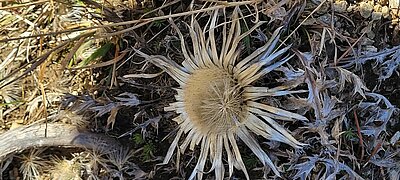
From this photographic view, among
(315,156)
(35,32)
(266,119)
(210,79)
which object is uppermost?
(35,32)

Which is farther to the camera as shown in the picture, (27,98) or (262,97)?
(27,98)

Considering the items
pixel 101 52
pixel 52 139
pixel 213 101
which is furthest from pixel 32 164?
pixel 213 101

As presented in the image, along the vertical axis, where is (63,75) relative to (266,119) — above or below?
above

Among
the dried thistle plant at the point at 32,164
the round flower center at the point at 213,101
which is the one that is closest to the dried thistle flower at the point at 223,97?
the round flower center at the point at 213,101

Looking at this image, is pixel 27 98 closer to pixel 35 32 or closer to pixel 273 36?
pixel 35 32

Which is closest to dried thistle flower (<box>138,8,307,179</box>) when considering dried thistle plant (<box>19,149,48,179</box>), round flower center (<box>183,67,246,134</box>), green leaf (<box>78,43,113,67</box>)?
round flower center (<box>183,67,246,134</box>)

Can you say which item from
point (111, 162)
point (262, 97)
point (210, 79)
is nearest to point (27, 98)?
point (111, 162)

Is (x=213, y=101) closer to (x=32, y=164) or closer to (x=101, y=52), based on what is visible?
(x=101, y=52)
